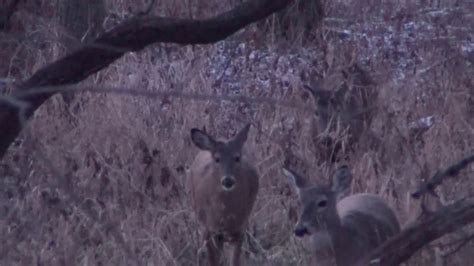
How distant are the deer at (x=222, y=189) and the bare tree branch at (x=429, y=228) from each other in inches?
126

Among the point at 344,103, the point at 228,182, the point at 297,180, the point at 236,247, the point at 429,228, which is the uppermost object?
the point at 429,228

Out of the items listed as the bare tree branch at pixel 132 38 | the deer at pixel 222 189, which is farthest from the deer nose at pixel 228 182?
the bare tree branch at pixel 132 38

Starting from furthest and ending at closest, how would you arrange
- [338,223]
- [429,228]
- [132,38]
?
[338,223] → [132,38] → [429,228]

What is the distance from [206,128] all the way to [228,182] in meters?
1.56

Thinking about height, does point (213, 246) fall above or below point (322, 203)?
below

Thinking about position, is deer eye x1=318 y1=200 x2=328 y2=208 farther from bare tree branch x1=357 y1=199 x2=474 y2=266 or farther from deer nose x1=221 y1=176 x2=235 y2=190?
bare tree branch x1=357 y1=199 x2=474 y2=266

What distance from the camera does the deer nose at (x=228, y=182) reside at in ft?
27.4

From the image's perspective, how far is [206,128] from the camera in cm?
987

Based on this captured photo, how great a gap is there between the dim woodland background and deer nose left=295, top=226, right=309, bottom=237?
0.41 meters

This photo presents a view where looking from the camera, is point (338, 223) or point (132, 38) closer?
point (132, 38)

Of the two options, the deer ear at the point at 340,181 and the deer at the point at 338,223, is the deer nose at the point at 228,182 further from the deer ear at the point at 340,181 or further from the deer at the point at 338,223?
the deer ear at the point at 340,181

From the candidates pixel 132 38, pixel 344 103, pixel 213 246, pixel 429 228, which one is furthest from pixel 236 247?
A: pixel 429 228

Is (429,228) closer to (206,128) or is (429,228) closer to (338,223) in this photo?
(338,223)

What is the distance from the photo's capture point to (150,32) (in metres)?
5.52
